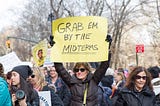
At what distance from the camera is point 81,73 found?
6.23m

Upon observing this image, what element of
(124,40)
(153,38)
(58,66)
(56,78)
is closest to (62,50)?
(58,66)

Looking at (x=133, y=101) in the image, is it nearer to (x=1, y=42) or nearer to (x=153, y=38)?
(x=153, y=38)

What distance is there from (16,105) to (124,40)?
4736cm

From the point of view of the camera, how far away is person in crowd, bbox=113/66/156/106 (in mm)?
6031

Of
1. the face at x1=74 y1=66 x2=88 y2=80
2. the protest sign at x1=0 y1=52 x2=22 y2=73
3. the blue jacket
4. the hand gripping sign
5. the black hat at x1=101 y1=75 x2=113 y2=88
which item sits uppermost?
the hand gripping sign

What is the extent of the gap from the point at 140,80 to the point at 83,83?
763mm

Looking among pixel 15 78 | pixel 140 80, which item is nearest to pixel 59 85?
pixel 15 78

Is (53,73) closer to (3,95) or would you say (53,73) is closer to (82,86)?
(82,86)

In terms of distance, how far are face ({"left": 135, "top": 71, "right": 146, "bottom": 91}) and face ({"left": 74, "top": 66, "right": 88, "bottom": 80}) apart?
691 mm

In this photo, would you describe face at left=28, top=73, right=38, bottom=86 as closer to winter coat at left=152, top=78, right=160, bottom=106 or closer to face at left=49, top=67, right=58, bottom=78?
winter coat at left=152, top=78, right=160, bottom=106

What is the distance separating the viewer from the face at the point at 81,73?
623 cm

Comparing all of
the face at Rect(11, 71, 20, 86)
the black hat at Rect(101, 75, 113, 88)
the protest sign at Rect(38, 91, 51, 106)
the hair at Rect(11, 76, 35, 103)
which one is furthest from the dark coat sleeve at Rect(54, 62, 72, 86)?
the black hat at Rect(101, 75, 113, 88)

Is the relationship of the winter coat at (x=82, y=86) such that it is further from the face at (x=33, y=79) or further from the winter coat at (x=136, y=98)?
the face at (x=33, y=79)

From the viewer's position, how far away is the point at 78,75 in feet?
20.5
